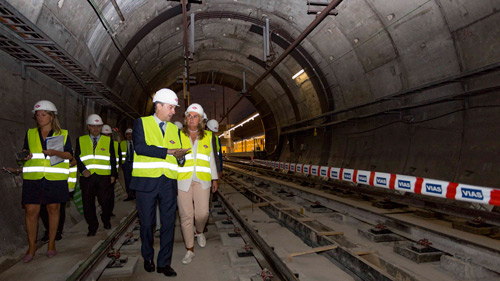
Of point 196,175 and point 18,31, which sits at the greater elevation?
point 18,31

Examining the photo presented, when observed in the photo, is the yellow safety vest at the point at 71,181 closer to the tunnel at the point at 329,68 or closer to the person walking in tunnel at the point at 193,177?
the tunnel at the point at 329,68

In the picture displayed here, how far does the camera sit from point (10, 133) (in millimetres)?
4566

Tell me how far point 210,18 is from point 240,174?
8889mm

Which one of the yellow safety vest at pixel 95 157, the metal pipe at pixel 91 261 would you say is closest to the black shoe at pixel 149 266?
the metal pipe at pixel 91 261

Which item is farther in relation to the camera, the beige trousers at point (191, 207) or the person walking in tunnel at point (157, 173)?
the beige trousers at point (191, 207)

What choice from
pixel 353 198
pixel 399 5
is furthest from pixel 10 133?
pixel 399 5

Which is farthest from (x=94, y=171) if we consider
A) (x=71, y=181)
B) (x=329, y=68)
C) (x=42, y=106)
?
(x=329, y=68)

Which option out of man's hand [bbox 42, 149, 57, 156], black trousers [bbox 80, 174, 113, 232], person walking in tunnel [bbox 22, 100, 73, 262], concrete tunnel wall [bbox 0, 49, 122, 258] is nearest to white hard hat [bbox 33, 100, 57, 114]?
person walking in tunnel [bbox 22, 100, 73, 262]

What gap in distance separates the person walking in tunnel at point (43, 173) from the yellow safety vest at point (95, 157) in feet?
3.38

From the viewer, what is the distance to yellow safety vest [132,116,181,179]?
3223 millimetres

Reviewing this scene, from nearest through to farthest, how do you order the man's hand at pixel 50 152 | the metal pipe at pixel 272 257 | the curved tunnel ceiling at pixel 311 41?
the metal pipe at pixel 272 257 → the man's hand at pixel 50 152 → the curved tunnel ceiling at pixel 311 41

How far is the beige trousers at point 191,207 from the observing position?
3865mm

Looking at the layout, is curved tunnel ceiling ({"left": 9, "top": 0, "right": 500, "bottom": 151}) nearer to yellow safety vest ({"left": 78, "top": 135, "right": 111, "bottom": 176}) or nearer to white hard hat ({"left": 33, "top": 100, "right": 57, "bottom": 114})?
white hard hat ({"left": 33, "top": 100, "right": 57, "bottom": 114})

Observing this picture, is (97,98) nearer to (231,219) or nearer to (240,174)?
(231,219)
